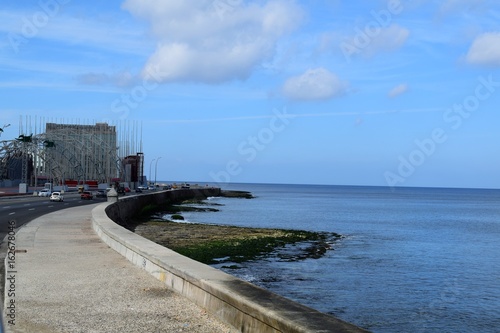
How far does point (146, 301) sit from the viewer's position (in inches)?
423

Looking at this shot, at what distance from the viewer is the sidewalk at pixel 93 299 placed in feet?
29.8

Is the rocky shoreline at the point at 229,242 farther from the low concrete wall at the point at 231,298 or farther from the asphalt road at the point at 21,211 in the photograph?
the low concrete wall at the point at 231,298

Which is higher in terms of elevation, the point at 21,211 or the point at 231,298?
the point at 231,298

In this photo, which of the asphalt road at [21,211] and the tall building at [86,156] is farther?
the tall building at [86,156]

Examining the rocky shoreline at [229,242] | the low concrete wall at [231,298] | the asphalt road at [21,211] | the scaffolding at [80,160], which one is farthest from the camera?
the scaffolding at [80,160]

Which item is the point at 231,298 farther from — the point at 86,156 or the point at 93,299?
the point at 86,156

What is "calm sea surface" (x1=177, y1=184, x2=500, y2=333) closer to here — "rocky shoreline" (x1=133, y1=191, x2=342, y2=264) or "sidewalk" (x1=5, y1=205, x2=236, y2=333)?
"rocky shoreline" (x1=133, y1=191, x2=342, y2=264)

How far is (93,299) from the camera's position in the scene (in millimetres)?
10930

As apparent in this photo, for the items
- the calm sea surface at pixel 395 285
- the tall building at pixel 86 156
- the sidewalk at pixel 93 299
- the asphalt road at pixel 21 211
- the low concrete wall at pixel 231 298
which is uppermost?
the tall building at pixel 86 156

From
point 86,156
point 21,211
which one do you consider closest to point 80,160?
point 86,156

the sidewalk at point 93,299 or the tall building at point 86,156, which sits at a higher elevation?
the tall building at point 86,156

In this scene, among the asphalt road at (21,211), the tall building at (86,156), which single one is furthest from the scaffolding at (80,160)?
the asphalt road at (21,211)

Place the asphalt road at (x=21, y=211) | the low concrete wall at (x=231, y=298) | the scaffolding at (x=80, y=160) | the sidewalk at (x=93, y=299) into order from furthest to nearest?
the scaffolding at (x=80, y=160)
the asphalt road at (x=21, y=211)
the sidewalk at (x=93, y=299)
the low concrete wall at (x=231, y=298)

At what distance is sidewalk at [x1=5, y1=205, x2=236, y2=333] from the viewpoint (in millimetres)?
9078
